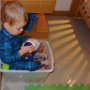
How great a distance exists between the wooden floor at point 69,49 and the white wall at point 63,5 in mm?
92

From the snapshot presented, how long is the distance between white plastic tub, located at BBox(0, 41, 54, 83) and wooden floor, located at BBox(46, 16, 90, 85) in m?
0.12

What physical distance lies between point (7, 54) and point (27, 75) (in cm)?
23

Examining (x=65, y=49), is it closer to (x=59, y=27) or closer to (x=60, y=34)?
(x=60, y=34)

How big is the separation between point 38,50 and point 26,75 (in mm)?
226

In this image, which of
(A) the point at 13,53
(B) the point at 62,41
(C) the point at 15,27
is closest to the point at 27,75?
(A) the point at 13,53

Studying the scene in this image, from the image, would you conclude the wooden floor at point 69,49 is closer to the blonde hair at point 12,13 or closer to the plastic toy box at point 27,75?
the plastic toy box at point 27,75

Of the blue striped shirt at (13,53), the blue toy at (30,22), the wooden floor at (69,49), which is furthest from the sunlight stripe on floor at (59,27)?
the blue striped shirt at (13,53)

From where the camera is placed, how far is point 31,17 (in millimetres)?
1895

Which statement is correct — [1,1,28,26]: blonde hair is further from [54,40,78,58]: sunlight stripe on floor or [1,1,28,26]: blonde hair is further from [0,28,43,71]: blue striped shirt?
[54,40,78,58]: sunlight stripe on floor

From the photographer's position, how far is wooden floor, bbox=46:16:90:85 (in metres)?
1.70

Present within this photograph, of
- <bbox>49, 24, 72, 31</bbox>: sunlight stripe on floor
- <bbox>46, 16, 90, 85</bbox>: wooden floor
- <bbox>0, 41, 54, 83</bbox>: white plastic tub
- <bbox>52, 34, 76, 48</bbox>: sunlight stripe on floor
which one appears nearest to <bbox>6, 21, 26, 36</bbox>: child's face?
<bbox>0, 41, 54, 83</bbox>: white plastic tub

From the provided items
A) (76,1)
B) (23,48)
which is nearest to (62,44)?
(76,1)

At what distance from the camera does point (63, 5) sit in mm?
2254

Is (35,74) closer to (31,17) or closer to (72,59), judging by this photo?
(72,59)
